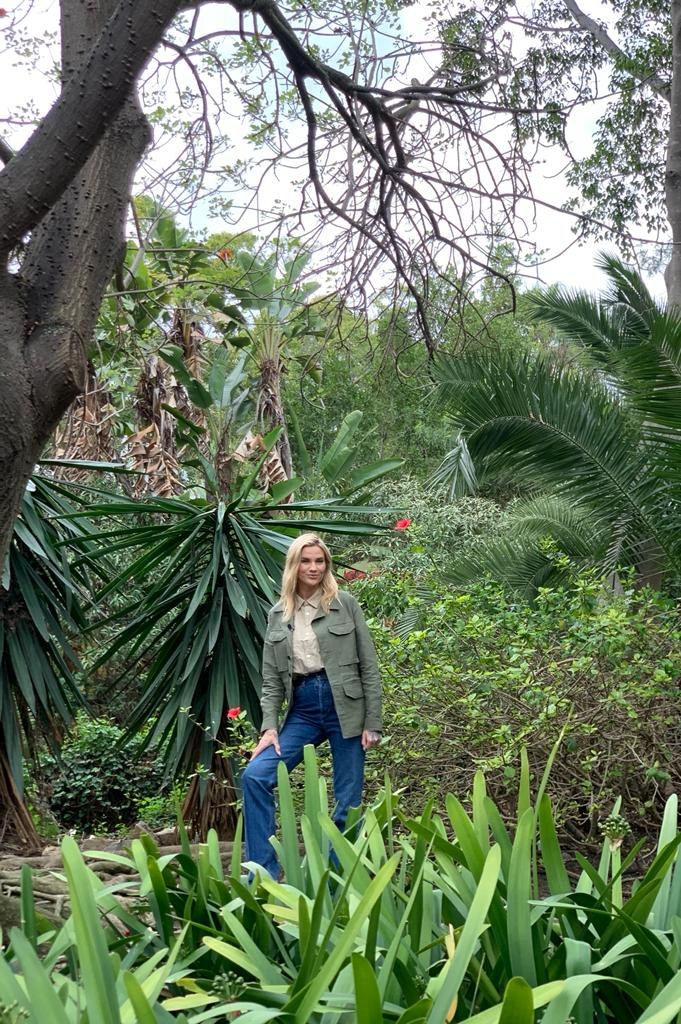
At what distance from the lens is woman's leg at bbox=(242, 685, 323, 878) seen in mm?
4742

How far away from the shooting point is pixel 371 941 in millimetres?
2324

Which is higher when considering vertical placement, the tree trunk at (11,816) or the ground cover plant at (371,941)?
the ground cover plant at (371,941)

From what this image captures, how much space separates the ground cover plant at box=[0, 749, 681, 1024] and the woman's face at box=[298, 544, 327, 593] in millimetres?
1991

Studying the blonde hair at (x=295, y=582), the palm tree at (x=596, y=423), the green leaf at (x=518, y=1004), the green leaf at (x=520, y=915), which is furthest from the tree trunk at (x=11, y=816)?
the green leaf at (x=518, y=1004)

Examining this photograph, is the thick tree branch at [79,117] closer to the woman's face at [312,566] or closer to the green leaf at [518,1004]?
the green leaf at [518,1004]

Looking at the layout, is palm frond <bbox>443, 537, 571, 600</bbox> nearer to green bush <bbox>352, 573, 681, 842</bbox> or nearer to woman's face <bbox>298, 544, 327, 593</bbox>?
green bush <bbox>352, 573, 681, 842</bbox>

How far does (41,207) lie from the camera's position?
2951 millimetres

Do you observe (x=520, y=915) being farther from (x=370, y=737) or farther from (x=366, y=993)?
(x=370, y=737)

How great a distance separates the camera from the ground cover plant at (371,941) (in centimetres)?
202

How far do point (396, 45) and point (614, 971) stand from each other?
3.62 meters

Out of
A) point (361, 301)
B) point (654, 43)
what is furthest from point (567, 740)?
point (654, 43)

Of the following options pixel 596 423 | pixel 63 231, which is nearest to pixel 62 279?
pixel 63 231

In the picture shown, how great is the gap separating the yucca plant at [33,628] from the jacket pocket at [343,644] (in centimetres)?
231

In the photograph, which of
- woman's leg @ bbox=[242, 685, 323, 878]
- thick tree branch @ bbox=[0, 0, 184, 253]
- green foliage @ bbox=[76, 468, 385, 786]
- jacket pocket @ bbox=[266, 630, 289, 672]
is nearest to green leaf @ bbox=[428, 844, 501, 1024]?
thick tree branch @ bbox=[0, 0, 184, 253]
